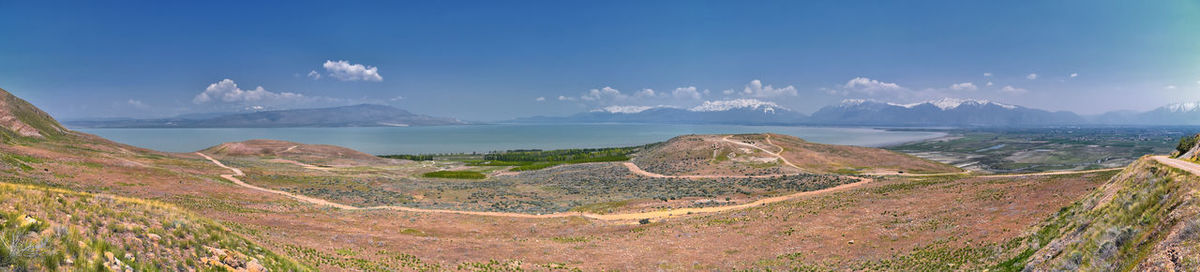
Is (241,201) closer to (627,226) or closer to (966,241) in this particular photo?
(627,226)

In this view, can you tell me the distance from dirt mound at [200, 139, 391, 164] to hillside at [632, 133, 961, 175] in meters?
61.8

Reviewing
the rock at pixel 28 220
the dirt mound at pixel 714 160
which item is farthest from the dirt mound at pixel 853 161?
the rock at pixel 28 220

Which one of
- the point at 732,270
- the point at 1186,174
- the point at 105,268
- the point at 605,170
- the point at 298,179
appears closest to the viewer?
the point at 105,268

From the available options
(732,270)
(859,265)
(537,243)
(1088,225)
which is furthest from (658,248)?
(1088,225)

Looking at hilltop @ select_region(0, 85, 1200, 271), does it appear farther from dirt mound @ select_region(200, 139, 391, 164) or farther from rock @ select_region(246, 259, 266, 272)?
dirt mound @ select_region(200, 139, 391, 164)

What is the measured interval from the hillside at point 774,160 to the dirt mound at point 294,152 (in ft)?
203

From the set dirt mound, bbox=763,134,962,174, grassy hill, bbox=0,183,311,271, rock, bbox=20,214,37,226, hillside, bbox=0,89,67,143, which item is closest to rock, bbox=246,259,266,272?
grassy hill, bbox=0,183,311,271

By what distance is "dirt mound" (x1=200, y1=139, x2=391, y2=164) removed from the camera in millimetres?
93062

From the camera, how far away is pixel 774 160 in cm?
7556

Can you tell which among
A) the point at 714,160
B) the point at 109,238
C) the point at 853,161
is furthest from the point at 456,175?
the point at 853,161

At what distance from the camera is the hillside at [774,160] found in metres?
69.6

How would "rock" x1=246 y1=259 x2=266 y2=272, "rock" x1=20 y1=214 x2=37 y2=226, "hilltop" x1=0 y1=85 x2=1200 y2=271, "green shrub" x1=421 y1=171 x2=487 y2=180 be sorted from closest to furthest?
"rock" x1=20 y1=214 x2=37 y2=226, "hilltop" x1=0 y1=85 x2=1200 y2=271, "rock" x1=246 y1=259 x2=266 y2=272, "green shrub" x1=421 y1=171 x2=487 y2=180

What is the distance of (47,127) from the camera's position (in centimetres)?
7181

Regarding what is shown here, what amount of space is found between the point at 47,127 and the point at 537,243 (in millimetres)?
95827
